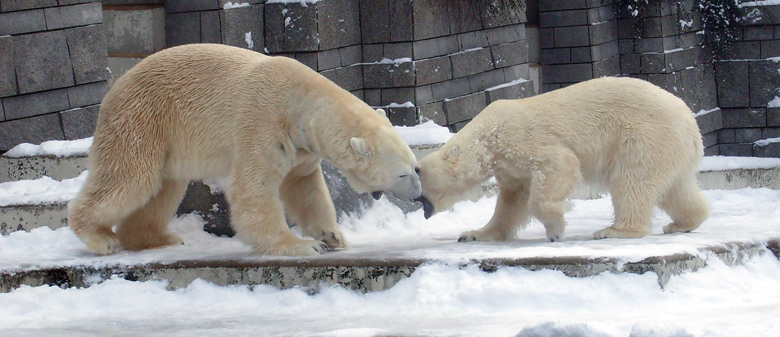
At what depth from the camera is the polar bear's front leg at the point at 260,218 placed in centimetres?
496

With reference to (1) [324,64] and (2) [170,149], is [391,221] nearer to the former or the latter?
(2) [170,149]

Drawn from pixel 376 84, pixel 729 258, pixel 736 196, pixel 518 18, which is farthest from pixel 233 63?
pixel 518 18

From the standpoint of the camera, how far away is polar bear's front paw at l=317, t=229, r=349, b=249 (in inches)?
209

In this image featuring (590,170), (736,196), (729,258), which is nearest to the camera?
(729,258)

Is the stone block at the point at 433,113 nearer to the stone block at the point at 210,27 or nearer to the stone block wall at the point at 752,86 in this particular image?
the stone block at the point at 210,27

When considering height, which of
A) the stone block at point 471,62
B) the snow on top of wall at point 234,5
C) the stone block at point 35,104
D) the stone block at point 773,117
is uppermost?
the snow on top of wall at point 234,5

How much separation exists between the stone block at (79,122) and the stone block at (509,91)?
416 cm

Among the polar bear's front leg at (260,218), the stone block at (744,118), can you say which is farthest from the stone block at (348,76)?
the stone block at (744,118)

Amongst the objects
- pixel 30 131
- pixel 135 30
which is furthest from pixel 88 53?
pixel 135 30

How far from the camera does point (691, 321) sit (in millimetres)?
3758

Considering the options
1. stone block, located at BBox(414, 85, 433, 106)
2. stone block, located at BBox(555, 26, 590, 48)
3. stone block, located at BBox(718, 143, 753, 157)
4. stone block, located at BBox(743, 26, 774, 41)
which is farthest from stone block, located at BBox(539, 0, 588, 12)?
stone block, located at BBox(414, 85, 433, 106)

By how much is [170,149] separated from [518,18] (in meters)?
5.89

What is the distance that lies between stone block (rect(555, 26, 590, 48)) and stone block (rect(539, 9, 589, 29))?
53 millimetres

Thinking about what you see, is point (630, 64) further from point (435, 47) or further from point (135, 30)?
point (135, 30)
